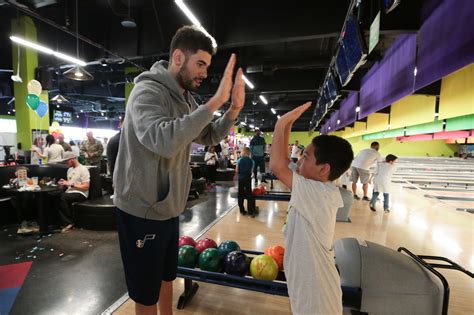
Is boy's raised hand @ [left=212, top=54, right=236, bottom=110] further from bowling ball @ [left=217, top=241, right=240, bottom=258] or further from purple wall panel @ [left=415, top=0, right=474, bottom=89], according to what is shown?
purple wall panel @ [left=415, top=0, right=474, bottom=89]

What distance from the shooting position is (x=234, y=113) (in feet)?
4.41

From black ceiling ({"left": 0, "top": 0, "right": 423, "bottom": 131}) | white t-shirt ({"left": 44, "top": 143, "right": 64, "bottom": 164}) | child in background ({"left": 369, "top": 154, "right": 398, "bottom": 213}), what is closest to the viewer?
black ceiling ({"left": 0, "top": 0, "right": 423, "bottom": 131})

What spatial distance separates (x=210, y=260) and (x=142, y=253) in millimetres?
1330

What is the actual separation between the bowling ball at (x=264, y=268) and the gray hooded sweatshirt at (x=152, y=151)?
4.26 ft

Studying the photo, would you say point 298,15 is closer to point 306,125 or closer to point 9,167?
point 9,167

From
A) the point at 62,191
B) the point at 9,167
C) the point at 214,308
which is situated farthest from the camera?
the point at 9,167

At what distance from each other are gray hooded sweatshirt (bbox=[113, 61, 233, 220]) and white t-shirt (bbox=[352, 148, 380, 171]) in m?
6.64

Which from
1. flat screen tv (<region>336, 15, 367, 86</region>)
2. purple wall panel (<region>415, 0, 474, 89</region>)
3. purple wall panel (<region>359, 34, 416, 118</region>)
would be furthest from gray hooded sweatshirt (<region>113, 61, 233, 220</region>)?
purple wall panel (<region>359, 34, 416, 118</region>)

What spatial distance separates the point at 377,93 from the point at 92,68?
1056 cm

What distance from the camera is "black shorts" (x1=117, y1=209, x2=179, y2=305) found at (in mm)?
1142

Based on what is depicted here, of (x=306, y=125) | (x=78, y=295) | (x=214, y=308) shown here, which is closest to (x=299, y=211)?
(x=214, y=308)

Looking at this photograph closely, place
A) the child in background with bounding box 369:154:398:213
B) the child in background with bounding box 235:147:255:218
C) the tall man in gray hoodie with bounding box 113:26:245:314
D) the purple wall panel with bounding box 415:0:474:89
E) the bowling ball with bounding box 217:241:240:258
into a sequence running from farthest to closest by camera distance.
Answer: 1. the child in background with bounding box 369:154:398:213
2. the child in background with bounding box 235:147:255:218
3. the bowling ball with bounding box 217:241:240:258
4. the purple wall panel with bounding box 415:0:474:89
5. the tall man in gray hoodie with bounding box 113:26:245:314

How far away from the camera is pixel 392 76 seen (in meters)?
A: 3.90

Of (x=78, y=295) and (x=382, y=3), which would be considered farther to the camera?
(x=382, y=3)
